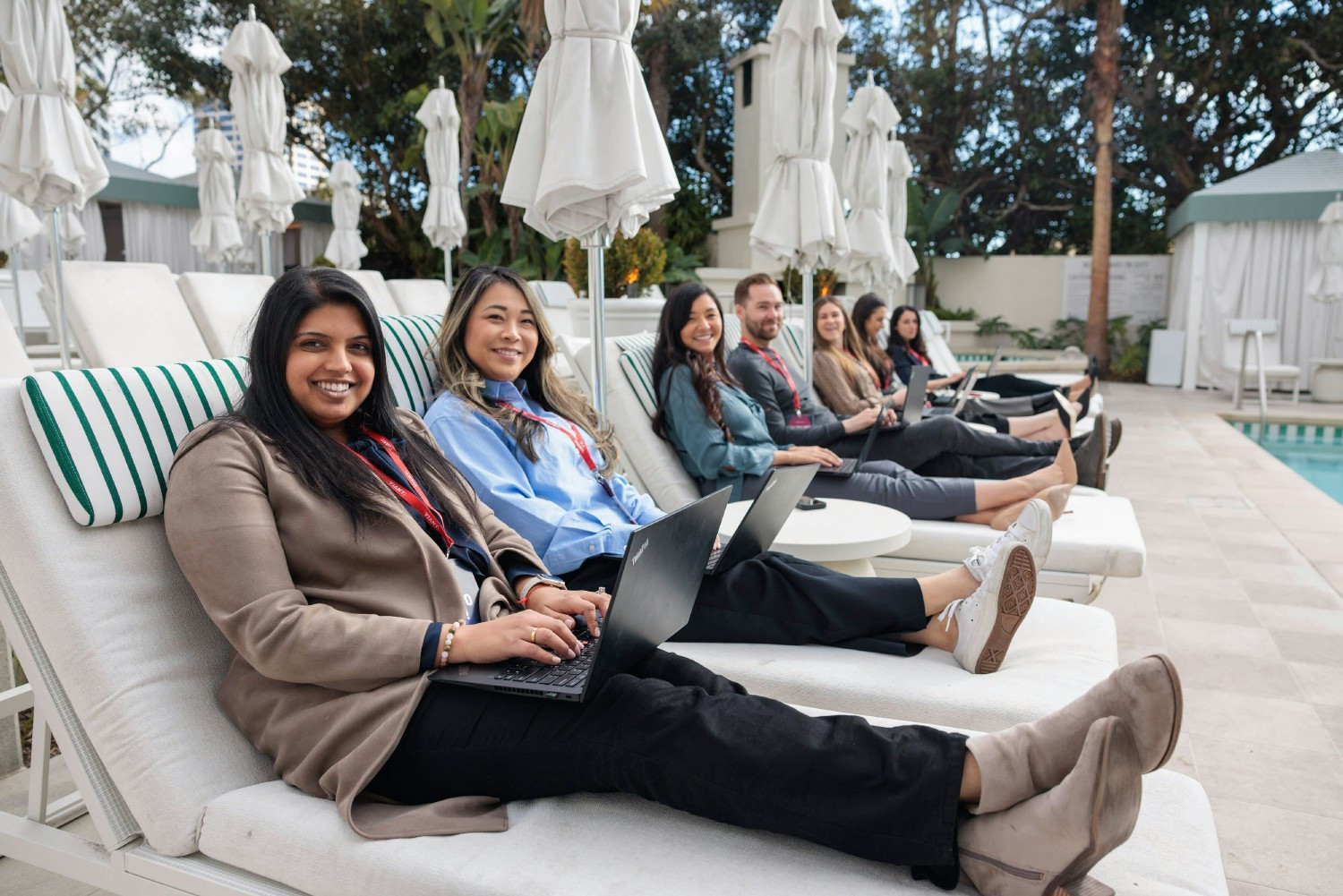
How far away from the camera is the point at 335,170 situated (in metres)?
12.1

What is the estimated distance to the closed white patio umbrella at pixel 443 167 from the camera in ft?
32.3

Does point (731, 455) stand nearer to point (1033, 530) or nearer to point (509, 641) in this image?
point (1033, 530)

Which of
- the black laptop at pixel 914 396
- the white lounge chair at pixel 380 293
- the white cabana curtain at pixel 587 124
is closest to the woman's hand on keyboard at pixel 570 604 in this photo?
the white cabana curtain at pixel 587 124

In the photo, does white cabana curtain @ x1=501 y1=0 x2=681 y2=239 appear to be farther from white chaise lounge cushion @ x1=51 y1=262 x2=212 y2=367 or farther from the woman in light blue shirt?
white chaise lounge cushion @ x1=51 y1=262 x2=212 y2=367

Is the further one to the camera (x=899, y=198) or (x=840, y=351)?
(x=899, y=198)

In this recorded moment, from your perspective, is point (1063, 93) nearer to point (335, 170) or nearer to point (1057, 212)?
point (1057, 212)

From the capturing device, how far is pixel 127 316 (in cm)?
456

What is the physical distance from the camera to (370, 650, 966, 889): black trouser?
1.39 m

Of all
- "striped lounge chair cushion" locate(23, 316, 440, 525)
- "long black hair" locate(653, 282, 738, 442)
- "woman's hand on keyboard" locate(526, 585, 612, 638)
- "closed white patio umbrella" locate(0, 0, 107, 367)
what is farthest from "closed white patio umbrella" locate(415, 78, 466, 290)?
"woman's hand on keyboard" locate(526, 585, 612, 638)

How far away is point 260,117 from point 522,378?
720cm

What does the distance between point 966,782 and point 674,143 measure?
62.5 feet

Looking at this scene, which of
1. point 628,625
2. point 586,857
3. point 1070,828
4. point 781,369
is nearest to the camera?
point 1070,828

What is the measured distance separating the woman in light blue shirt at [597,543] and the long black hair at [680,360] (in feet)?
3.92

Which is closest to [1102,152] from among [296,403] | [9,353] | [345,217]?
[345,217]
